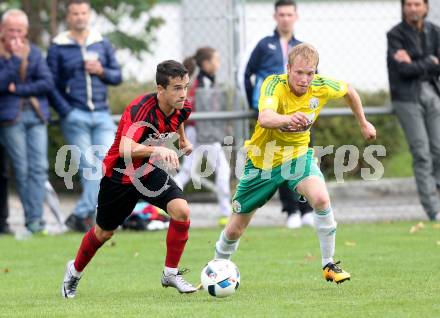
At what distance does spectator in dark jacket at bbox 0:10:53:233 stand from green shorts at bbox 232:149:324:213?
4.37 m

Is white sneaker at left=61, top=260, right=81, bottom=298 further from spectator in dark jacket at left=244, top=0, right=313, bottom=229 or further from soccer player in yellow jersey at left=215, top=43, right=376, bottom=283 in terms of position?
spectator in dark jacket at left=244, top=0, right=313, bottom=229

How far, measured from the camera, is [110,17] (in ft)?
58.9

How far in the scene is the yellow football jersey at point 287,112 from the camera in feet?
27.9

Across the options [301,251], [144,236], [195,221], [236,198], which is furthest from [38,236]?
[236,198]

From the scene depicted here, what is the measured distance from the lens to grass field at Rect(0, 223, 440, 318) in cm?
705

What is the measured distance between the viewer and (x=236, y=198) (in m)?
8.58

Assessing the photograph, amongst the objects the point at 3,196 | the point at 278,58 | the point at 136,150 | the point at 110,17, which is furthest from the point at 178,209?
the point at 110,17

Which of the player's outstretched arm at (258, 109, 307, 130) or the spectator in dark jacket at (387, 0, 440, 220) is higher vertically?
the player's outstretched arm at (258, 109, 307, 130)

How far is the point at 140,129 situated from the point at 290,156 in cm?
126

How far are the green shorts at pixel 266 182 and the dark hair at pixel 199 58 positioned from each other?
490cm

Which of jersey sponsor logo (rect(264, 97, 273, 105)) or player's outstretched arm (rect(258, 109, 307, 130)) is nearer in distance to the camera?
player's outstretched arm (rect(258, 109, 307, 130))

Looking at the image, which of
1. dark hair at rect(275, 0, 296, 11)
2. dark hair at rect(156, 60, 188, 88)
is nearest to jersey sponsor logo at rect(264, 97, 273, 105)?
dark hair at rect(156, 60, 188, 88)

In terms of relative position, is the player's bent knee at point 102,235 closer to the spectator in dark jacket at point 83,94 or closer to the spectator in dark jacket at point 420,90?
the spectator in dark jacket at point 83,94

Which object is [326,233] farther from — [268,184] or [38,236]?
[38,236]
